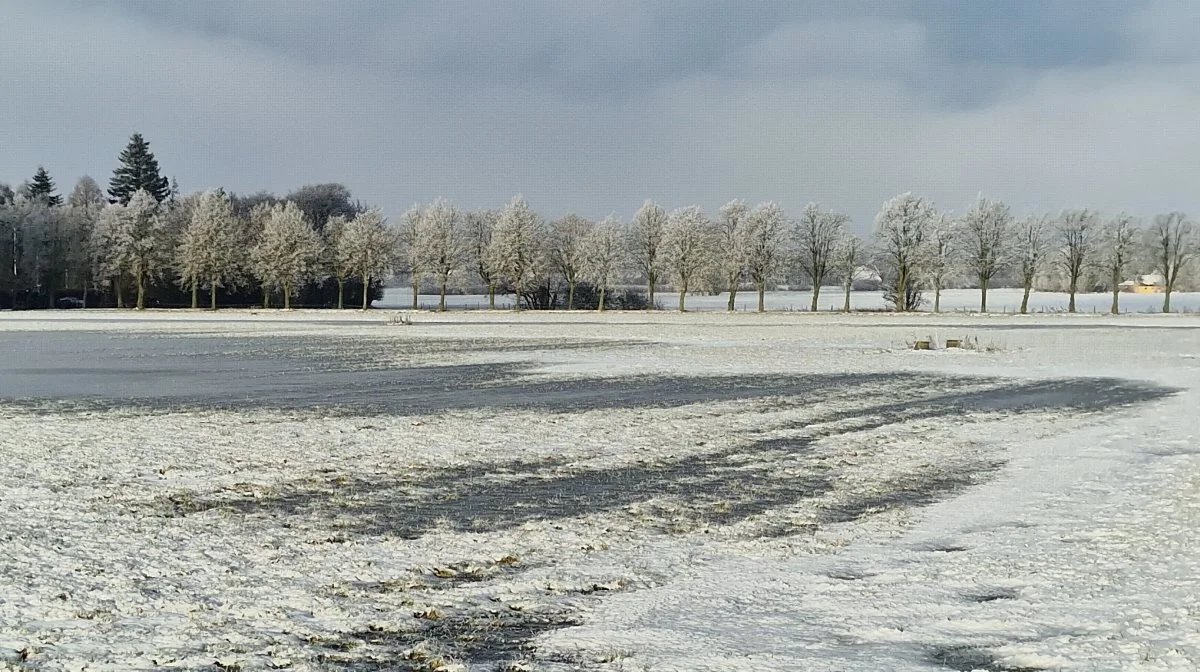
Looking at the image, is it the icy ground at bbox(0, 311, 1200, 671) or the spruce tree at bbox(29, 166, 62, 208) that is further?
the spruce tree at bbox(29, 166, 62, 208)

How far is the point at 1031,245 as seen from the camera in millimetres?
108562

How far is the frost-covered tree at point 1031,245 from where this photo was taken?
10738 centimetres

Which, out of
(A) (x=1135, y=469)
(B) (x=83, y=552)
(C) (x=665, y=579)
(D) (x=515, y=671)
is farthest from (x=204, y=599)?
(A) (x=1135, y=469)

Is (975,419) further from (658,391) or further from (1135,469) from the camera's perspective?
(658,391)

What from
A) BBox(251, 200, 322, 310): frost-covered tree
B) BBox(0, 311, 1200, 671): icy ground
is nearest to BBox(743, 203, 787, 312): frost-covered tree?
BBox(251, 200, 322, 310): frost-covered tree

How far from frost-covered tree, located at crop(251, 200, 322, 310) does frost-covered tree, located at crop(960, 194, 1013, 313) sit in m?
73.3

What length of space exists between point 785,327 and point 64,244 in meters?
80.5

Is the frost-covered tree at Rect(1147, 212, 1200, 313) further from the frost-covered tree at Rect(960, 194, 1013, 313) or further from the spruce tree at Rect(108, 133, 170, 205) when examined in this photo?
the spruce tree at Rect(108, 133, 170, 205)

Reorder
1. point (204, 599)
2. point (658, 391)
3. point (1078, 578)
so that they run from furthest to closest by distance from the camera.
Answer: point (658, 391)
point (1078, 578)
point (204, 599)

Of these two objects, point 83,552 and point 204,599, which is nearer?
point 204,599

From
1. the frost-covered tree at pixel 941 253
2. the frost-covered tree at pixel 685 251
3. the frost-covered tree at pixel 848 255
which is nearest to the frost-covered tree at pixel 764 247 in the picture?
the frost-covered tree at pixel 685 251

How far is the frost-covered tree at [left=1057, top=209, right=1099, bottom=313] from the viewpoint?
109375 millimetres

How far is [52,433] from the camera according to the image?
1780 centimetres

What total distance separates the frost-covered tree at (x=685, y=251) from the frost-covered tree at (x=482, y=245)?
19.6 metres
